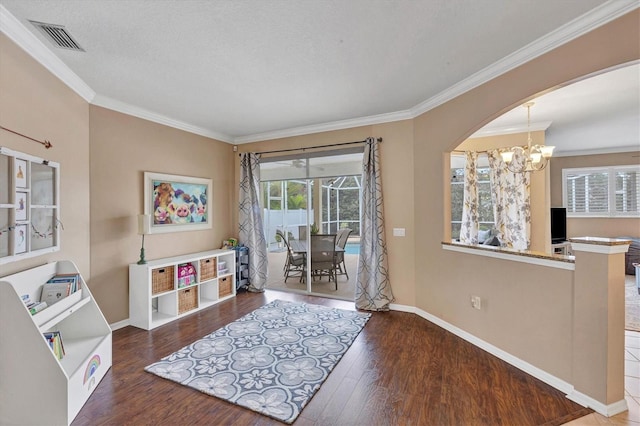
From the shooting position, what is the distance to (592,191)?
246 inches

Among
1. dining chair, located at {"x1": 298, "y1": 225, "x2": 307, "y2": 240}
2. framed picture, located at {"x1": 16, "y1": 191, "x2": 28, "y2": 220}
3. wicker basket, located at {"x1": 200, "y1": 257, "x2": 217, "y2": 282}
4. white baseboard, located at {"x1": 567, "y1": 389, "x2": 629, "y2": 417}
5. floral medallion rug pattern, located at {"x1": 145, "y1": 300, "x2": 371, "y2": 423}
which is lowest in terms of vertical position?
floral medallion rug pattern, located at {"x1": 145, "y1": 300, "x2": 371, "y2": 423}

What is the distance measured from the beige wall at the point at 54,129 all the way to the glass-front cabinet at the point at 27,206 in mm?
81

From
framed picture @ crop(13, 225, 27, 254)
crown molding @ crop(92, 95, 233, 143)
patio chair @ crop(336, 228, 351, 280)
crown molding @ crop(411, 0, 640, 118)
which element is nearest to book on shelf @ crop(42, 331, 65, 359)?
framed picture @ crop(13, 225, 27, 254)

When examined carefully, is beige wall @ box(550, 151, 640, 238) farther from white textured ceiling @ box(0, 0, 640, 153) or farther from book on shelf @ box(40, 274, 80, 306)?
book on shelf @ box(40, 274, 80, 306)

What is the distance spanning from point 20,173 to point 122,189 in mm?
1312

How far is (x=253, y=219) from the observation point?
4.86 metres

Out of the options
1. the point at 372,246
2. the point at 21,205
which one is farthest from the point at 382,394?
the point at 21,205

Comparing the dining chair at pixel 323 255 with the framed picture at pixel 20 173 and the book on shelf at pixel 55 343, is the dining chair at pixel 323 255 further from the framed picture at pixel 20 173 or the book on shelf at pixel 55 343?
the framed picture at pixel 20 173

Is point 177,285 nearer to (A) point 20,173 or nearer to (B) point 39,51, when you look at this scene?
(A) point 20,173

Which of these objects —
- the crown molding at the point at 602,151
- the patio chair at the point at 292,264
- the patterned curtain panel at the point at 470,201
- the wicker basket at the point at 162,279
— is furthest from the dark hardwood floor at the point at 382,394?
the crown molding at the point at 602,151

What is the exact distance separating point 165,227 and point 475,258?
4021 mm

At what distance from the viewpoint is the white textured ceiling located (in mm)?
1807

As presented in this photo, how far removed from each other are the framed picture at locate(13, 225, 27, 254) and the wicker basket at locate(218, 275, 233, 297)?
8.05ft

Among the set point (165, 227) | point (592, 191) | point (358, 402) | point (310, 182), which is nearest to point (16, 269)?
point (165, 227)
